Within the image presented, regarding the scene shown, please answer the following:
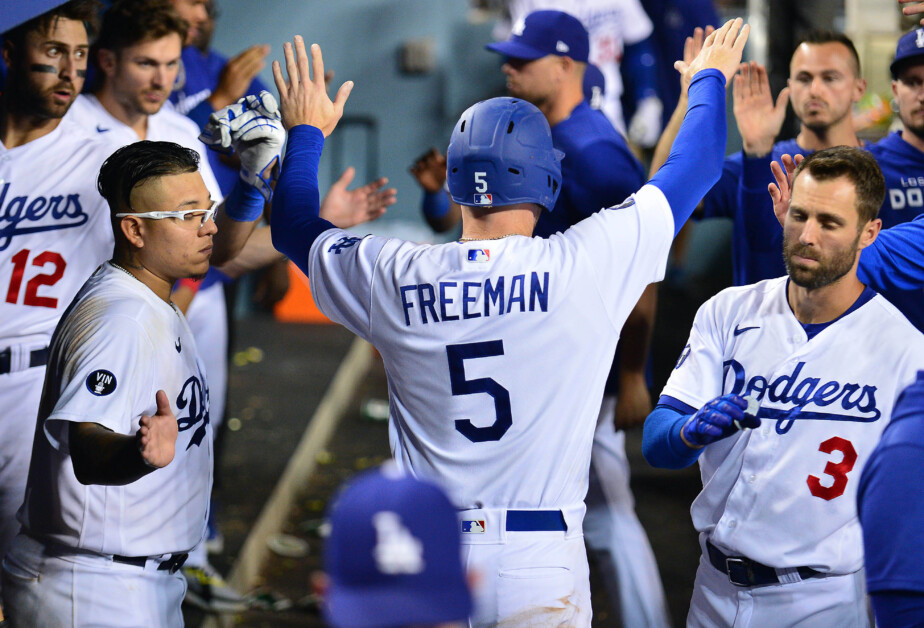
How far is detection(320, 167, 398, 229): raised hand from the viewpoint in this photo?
3.57m

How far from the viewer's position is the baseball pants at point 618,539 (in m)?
4.07

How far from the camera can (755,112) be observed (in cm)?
356

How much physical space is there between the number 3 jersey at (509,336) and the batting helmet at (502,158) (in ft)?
0.44

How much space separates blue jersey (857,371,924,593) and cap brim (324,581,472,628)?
0.89 metres

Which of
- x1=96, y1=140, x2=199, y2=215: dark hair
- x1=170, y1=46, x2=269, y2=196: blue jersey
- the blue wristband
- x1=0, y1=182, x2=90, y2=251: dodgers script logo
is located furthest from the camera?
x1=170, y1=46, x2=269, y2=196: blue jersey

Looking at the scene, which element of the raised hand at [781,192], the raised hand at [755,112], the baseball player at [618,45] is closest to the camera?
the raised hand at [781,192]

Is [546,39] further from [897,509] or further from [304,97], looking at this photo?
[897,509]

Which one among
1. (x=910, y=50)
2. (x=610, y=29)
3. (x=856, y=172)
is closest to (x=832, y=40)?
(x=910, y=50)

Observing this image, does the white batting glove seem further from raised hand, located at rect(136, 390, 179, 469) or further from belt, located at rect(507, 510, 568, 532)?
raised hand, located at rect(136, 390, 179, 469)

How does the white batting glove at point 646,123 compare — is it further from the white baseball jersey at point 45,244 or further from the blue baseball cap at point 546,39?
the white baseball jersey at point 45,244

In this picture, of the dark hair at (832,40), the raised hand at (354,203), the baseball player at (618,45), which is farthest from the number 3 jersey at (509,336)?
the baseball player at (618,45)

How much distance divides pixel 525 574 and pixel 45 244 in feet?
6.95

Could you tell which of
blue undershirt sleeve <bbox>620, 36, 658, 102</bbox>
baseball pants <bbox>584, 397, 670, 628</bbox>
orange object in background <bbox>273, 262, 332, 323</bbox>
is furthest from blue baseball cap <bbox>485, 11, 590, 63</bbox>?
orange object in background <bbox>273, 262, 332, 323</bbox>

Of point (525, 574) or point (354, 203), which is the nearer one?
point (525, 574)
